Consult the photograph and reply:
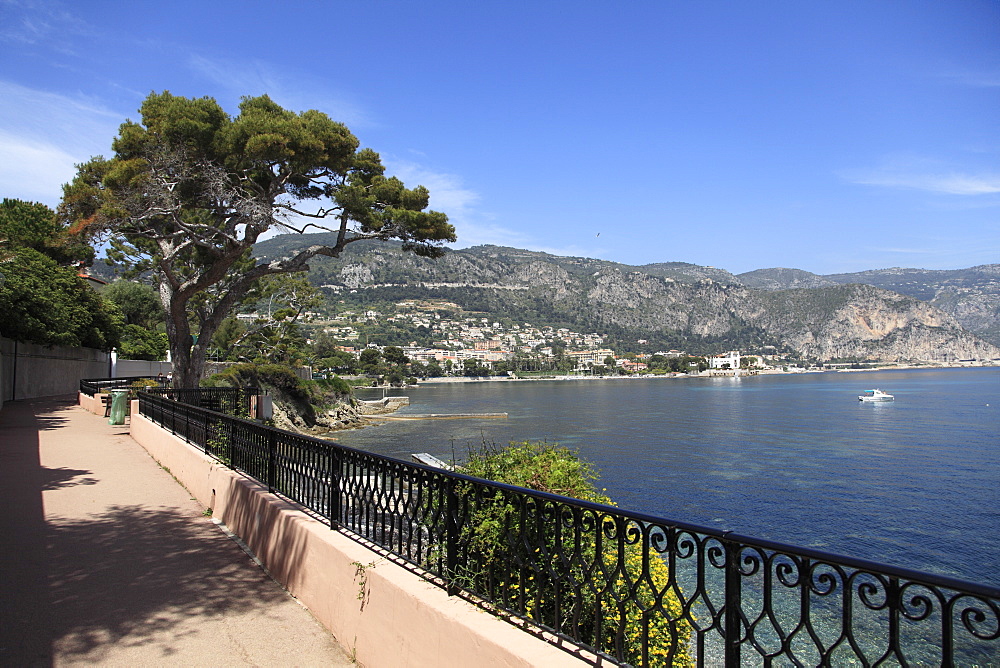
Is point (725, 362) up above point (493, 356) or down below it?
below

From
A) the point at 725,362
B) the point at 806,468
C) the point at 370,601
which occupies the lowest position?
the point at 725,362

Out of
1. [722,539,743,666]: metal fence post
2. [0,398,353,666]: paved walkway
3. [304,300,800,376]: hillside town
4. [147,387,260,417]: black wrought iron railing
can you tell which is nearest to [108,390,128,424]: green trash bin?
[147,387,260,417]: black wrought iron railing

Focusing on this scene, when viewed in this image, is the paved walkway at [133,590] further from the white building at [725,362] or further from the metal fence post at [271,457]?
the white building at [725,362]

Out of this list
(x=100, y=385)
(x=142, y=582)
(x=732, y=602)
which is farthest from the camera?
(x=100, y=385)

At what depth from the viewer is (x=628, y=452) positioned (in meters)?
29.8

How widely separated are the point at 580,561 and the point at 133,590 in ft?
12.2

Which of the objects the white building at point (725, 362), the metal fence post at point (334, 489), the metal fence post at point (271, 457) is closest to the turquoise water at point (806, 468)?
the metal fence post at point (271, 457)

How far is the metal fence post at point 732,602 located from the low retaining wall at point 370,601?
2.07 ft

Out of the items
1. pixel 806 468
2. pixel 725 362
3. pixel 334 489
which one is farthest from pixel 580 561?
pixel 725 362

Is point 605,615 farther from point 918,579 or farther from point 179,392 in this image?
point 179,392

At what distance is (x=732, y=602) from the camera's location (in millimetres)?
2438

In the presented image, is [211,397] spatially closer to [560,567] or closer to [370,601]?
[370,601]

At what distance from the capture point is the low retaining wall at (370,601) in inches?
120

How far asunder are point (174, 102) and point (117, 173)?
201 centimetres
